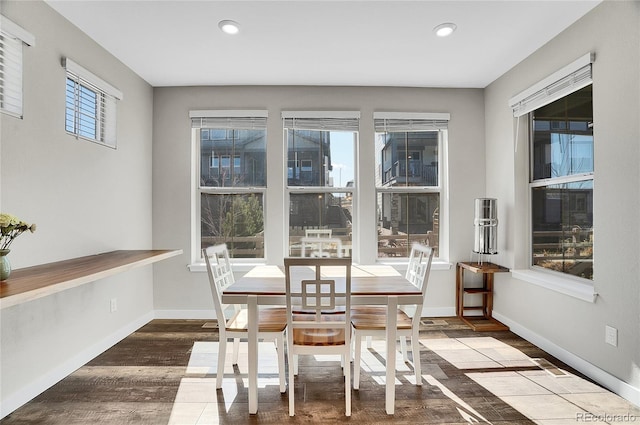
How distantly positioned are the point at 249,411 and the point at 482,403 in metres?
1.44

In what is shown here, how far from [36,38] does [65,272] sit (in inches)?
61.4

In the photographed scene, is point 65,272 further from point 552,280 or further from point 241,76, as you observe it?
point 552,280

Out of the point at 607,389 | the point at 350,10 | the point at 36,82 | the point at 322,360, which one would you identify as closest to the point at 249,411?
the point at 322,360

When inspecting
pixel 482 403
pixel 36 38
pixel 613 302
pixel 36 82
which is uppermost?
pixel 36 38

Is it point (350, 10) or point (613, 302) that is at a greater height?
point (350, 10)

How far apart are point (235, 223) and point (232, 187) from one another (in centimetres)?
41

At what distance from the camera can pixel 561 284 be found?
8.86 ft

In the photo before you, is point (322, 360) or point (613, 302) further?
point (322, 360)

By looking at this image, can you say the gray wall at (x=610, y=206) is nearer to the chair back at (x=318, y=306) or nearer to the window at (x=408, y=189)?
the window at (x=408, y=189)

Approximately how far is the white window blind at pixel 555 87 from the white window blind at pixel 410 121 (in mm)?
716

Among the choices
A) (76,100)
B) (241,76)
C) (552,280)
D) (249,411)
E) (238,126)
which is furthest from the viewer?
(238,126)

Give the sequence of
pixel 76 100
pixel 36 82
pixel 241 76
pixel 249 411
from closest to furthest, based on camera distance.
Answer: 1. pixel 249 411
2. pixel 36 82
3. pixel 76 100
4. pixel 241 76

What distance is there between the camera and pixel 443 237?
389 centimetres

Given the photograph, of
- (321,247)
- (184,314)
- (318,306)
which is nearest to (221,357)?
(318,306)
